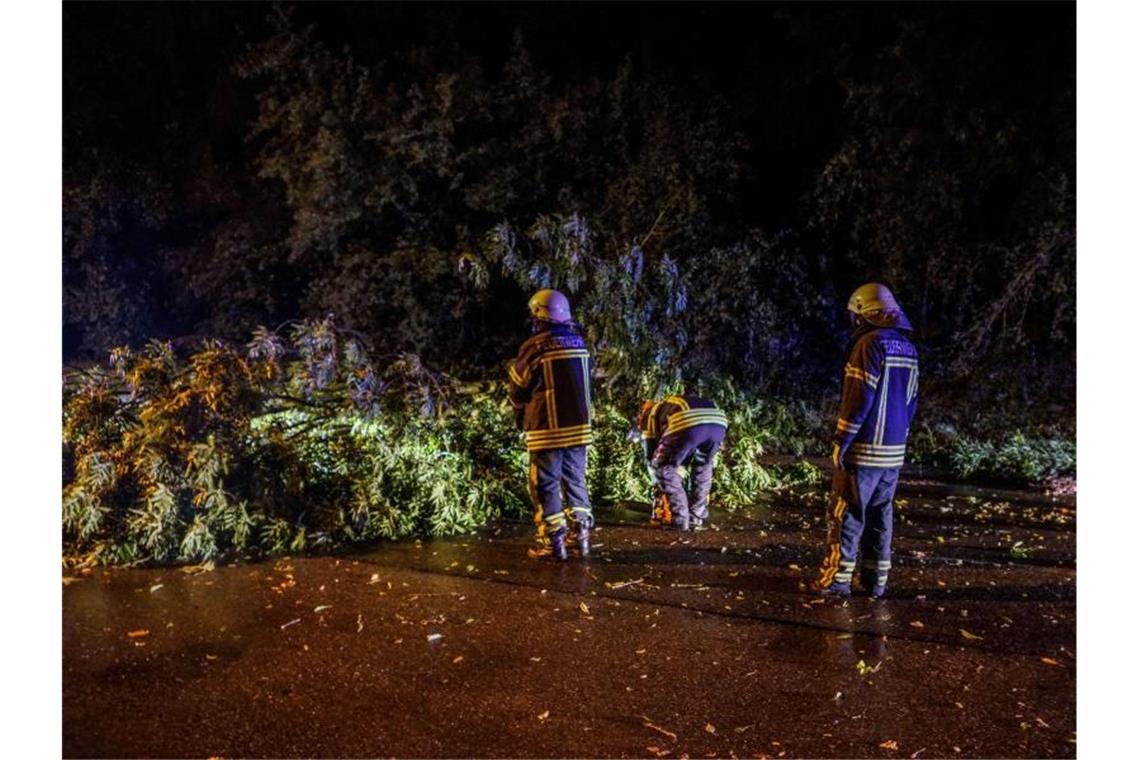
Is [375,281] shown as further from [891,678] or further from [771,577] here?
[891,678]

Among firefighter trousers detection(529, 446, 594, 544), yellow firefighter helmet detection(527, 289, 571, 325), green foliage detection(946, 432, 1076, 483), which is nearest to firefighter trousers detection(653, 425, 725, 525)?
firefighter trousers detection(529, 446, 594, 544)

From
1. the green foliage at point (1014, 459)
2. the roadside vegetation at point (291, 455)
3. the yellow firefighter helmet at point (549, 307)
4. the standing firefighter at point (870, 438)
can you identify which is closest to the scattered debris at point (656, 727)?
the standing firefighter at point (870, 438)

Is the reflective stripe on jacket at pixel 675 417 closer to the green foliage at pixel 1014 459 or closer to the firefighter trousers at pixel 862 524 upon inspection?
the firefighter trousers at pixel 862 524

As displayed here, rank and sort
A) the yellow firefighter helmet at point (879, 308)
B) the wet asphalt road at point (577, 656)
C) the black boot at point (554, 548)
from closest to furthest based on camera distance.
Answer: the wet asphalt road at point (577, 656), the yellow firefighter helmet at point (879, 308), the black boot at point (554, 548)

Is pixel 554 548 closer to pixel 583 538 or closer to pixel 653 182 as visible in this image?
pixel 583 538

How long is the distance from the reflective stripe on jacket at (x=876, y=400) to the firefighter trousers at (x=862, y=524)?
0.38 feet

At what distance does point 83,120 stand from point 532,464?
570 inches

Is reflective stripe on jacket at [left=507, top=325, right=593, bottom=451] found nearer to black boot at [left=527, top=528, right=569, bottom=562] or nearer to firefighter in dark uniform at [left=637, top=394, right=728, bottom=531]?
black boot at [left=527, top=528, right=569, bottom=562]

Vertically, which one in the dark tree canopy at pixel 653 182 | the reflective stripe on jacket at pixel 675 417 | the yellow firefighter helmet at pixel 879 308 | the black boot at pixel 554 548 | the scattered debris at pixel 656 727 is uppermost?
the dark tree canopy at pixel 653 182

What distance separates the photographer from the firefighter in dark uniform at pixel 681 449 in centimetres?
686

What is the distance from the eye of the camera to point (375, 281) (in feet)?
44.6

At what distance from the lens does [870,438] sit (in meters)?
5.37

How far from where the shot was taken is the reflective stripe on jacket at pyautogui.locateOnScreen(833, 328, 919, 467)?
531 cm

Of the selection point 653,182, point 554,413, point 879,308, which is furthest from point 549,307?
point 653,182
